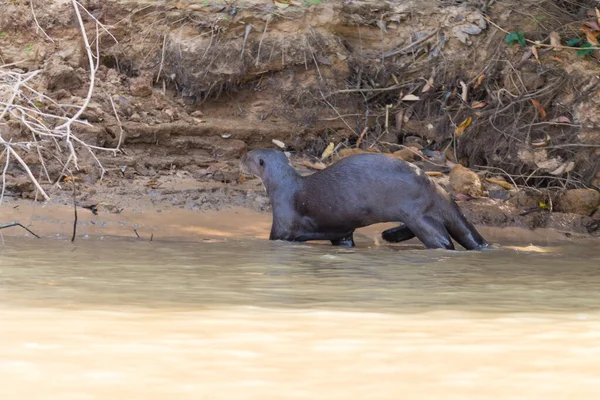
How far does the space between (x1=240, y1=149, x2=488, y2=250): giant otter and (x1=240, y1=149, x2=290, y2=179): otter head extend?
32mm

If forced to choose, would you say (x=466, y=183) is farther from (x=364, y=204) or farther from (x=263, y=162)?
(x=263, y=162)

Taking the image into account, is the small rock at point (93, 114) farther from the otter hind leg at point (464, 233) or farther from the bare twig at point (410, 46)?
the otter hind leg at point (464, 233)

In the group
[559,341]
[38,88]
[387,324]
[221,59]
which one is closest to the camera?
[559,341]

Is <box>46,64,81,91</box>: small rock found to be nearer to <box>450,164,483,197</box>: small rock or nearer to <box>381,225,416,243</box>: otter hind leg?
<box>381,225,416,243</box>: otter hind leg

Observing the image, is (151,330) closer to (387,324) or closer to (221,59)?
(387,324)

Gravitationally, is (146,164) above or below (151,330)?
below

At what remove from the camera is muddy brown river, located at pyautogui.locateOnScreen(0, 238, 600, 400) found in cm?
192

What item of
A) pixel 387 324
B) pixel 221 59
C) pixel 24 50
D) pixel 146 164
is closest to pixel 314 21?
pixel 221 59

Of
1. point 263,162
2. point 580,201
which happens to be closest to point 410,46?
point 580,201

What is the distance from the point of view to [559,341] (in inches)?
95.0

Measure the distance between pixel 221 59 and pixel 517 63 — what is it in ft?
8.08

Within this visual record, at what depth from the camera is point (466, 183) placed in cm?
648

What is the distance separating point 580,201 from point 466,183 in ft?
2.71

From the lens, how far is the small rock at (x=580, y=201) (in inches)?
250
